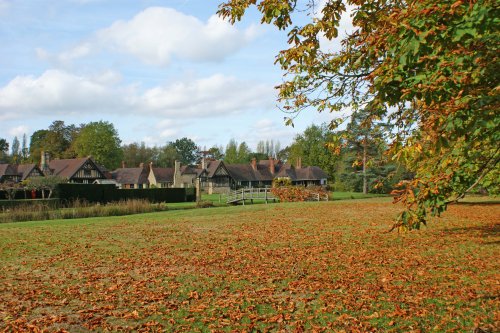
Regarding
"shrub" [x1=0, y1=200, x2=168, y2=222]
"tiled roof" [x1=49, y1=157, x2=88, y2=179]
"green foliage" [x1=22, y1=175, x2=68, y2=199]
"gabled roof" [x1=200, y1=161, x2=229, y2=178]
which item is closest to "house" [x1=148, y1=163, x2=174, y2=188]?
"gabled roof" [x1=200, y1=161, x2=229, y2=178]

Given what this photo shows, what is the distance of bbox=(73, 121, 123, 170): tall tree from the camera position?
9675 cm

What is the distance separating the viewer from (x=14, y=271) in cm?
945

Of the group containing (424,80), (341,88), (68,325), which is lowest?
(68,325)

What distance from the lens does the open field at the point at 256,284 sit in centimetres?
603

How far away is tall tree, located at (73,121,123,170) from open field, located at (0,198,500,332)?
288ft

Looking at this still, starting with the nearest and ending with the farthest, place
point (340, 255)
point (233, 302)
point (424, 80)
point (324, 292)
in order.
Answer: point (424, 80)
point (233, 302)
point (324, 292)
point (340, 255)

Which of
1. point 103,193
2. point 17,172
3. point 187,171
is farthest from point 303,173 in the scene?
point 17,172

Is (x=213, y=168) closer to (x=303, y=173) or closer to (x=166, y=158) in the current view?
(x=303, y=173)

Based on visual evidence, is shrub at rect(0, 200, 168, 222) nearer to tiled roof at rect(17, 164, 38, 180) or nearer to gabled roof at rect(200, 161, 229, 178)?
tiled roof at rect(17, 164, 38, 180)

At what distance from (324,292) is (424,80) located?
12.8ft

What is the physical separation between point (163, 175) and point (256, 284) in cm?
8470

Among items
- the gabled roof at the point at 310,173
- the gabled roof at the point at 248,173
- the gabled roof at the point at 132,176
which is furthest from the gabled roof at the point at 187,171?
the gabled roof at the point at 310,173

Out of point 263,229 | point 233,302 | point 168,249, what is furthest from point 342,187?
point 233,302

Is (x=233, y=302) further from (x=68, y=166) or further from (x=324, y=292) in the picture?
(x=68, y=166)
